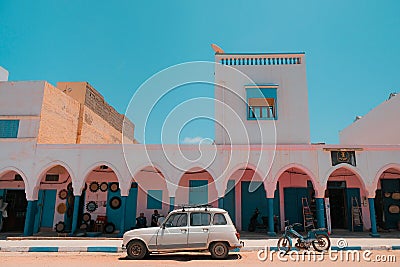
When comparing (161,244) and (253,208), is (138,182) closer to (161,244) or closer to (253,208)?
(253,208)

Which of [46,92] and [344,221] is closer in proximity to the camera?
[46,92]

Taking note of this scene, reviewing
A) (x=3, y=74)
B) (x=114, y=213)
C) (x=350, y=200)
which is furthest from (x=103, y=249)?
(x=3, y=74)

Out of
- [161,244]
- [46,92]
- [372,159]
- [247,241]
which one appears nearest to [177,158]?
[247,241]

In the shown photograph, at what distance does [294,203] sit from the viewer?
15.1 m

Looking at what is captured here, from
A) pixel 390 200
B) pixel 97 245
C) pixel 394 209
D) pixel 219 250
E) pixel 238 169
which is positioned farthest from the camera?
pixel 390 200

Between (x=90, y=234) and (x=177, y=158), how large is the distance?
4.94m

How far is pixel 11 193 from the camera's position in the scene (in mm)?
15602

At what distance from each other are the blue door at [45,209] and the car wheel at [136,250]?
873 centimetres

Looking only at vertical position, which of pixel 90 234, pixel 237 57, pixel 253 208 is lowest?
pixel 90 234

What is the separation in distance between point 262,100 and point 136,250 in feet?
31.7

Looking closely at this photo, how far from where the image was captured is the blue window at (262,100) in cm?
1517

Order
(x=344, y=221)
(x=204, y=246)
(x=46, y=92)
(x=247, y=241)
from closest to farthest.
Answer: (x=204, y=246), (x=247, y=241), (x=46, y=92), (x=344, y=221)

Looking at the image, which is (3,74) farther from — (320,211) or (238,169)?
(320,211)

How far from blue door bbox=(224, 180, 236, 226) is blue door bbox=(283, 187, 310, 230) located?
2506 mm
